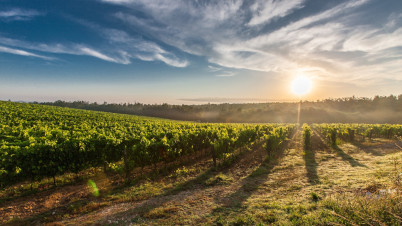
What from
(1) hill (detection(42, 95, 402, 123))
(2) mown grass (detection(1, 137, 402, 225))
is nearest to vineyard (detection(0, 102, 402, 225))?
(2) mown grass (detection(1, 137, 402, 225))

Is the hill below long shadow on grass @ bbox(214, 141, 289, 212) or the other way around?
the other way around

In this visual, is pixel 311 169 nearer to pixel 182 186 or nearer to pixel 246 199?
pixel 246 199

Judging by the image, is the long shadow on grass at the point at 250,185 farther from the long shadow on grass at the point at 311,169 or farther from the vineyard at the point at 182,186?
the long shadow on grass at the point at 311,169

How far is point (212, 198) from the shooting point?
23.3ft

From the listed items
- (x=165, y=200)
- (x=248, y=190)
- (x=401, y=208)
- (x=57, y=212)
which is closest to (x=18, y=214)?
(x=57, y=212)

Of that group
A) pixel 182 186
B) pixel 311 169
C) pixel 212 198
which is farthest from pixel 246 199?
pixel 311 169

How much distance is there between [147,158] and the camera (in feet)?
32.3

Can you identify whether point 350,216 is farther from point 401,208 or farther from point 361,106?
point 361,106

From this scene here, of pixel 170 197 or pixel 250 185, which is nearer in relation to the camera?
pixel 170 197

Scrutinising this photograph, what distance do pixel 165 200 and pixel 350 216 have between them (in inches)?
231

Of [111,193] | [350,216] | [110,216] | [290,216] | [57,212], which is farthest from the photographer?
[111,193]

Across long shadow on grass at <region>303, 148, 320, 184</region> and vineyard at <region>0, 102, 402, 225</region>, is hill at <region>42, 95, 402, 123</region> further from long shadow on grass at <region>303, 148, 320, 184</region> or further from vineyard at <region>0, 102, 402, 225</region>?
vineyard at <region>0, 102, 402, 225</region>

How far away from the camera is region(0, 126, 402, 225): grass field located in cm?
518

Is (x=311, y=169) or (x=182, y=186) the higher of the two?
(x=311, y=169)
